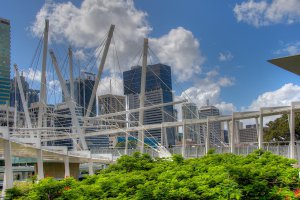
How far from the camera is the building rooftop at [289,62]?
11188 mm

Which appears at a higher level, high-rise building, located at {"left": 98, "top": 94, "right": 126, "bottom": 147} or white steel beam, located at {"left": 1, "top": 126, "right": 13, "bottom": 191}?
high-rise building, located at {"left": 98, "top": 94, "right": 126, "bottom": 147}

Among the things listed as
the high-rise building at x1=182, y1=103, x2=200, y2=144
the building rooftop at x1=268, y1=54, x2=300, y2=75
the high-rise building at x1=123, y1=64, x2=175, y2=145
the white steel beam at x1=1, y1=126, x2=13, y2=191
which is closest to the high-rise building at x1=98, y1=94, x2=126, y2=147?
the high-rise building at x1=123, y1=64, x2=175, y2=145

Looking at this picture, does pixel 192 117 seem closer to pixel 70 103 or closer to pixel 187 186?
pixel 70 103

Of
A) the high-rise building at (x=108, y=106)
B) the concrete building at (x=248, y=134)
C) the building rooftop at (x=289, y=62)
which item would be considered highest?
the high-rise building at (x=108, y=106)

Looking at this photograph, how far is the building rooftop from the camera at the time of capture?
11188 mm

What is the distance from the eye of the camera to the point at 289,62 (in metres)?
11.5

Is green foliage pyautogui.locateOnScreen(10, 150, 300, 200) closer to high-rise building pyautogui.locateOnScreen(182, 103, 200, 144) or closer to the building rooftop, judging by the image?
the building rooftop

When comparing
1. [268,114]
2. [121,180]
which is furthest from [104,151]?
[121,180]

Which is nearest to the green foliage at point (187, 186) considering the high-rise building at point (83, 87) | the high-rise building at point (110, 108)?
the high-rise building at point (110, 108)

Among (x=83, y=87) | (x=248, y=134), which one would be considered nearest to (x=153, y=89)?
(x=83, y=87)

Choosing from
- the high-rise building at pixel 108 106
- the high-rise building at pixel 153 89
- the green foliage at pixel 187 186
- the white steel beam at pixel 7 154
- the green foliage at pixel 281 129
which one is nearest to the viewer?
the green foliage at pixel 187 186

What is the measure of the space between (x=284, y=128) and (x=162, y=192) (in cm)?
5557

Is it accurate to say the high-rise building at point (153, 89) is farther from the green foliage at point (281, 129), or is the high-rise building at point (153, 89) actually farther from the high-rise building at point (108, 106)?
the green foliage at point (281, 129)

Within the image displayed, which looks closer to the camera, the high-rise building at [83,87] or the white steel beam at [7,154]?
the white steel beam at [7,154]
